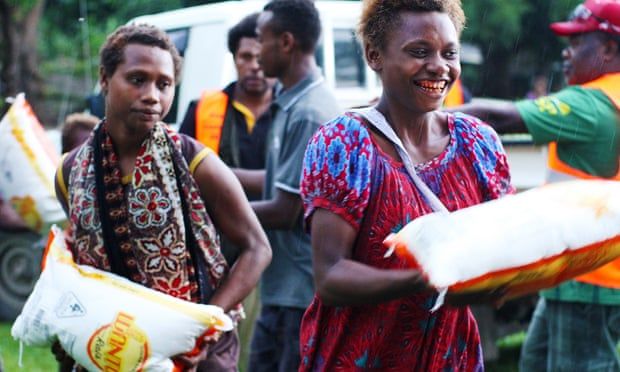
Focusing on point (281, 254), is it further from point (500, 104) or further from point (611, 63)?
point (611, 63)

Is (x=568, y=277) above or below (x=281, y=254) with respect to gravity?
above

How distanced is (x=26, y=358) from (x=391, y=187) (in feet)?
17.4

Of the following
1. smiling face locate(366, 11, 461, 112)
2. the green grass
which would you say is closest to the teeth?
smiling face locate(366, 11, 461, 112)

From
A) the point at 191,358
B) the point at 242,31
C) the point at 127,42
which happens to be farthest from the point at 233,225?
the point at 242,31

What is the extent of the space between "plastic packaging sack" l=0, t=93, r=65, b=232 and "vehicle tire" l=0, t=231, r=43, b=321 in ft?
9.80

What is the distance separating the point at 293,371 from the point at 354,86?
4.77 m

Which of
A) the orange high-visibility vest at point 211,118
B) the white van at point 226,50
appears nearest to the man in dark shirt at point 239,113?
the orange high-visibility vest at point 211,118

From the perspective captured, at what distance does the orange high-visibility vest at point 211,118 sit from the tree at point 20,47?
372 inches

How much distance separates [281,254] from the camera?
4.75 meters

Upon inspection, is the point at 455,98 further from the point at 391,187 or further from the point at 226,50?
the point at 391,187

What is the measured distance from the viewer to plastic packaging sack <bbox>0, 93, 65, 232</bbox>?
571cm

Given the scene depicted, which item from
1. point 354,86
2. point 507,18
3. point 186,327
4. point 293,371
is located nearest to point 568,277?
point 186,327

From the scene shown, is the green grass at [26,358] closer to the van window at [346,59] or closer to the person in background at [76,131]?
the person in background at [76,131]

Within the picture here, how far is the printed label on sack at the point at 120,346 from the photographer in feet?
11.0
